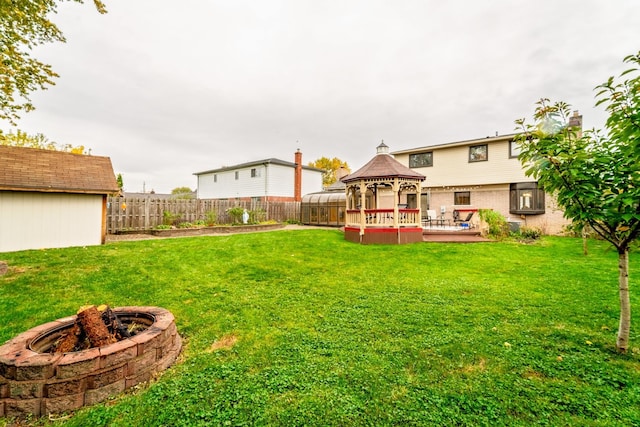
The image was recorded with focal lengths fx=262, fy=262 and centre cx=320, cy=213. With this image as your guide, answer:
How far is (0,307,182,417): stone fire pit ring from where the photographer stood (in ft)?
7.39

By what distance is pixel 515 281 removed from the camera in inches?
246

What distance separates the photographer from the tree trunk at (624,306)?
3.18m

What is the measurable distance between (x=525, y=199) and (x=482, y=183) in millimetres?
2537

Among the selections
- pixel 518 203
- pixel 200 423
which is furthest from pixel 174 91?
pixel 518 203

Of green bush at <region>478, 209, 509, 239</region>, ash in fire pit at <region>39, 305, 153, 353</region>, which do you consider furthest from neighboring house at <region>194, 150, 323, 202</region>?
ash in fire pit at <region>39, 305, 153, 353</region>

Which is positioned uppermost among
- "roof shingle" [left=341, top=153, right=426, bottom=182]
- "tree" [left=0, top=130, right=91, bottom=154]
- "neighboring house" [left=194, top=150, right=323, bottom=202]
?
"tree" [left=0, top=130, right=91, bottom=154]

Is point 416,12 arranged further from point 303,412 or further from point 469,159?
point 303,412

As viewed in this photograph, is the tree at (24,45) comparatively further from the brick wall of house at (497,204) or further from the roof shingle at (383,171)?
the brick wall of house at (497,204)

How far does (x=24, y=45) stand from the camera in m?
7.88

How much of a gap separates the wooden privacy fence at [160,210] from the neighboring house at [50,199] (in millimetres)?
2846

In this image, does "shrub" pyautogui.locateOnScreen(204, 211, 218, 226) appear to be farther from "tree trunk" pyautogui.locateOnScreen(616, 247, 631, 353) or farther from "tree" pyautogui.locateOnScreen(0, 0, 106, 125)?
"tree trunk" pyautogui.locateOnScreen(616, 247, 631, 353)

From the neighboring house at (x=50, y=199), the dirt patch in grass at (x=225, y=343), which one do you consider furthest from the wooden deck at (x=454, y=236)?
the neighboring house at (x=50, y=199)

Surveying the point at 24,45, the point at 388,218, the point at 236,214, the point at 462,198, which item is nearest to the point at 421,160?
the point at 462,198

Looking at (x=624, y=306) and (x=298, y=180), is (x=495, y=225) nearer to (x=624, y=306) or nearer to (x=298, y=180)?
(x=624, y=306)
